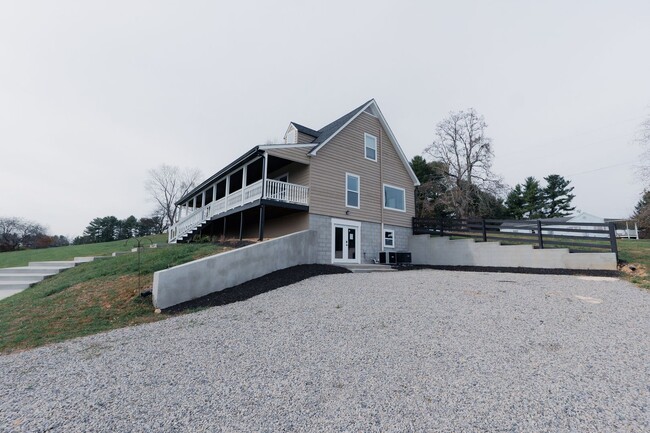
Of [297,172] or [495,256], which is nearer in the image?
[495,256]

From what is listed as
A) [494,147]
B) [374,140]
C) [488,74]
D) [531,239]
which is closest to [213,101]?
[374,140]

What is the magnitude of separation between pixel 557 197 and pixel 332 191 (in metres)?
41.7

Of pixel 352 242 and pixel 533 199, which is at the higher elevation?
pixel 533 199

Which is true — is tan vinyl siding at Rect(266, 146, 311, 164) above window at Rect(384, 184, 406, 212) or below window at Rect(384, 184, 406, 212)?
above

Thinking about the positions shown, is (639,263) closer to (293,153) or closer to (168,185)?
(293,153)

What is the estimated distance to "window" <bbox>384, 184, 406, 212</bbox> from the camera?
54.9 feet

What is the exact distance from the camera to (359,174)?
51.3 feet

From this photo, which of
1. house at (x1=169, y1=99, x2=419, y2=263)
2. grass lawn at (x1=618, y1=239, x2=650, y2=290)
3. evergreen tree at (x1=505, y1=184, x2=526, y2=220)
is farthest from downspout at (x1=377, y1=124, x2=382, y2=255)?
evergreen tree at (x1=505, y1=184, x2=526, y2=220)

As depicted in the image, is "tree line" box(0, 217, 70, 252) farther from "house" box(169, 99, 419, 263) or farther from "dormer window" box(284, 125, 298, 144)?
"dormer window" box(284, 125, 298, 144)

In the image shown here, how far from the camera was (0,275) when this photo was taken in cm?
1152

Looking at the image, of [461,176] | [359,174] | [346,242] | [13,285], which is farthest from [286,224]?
[461,176]

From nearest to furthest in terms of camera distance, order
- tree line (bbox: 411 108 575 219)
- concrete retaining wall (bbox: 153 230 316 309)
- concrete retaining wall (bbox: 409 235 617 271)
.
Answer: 1. concrete retaining wall (bbox: 153 230 316 309)
2. concrete retaining wall (bbox: 409 235 617 271)
3. tree line (bbox: 411 108 575 219)

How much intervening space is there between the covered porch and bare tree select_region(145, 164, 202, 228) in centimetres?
3097

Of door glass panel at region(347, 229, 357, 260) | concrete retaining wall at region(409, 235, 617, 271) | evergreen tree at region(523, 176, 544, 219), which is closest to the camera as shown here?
concrete retaining wall at region(409, 235, 617, 271)
